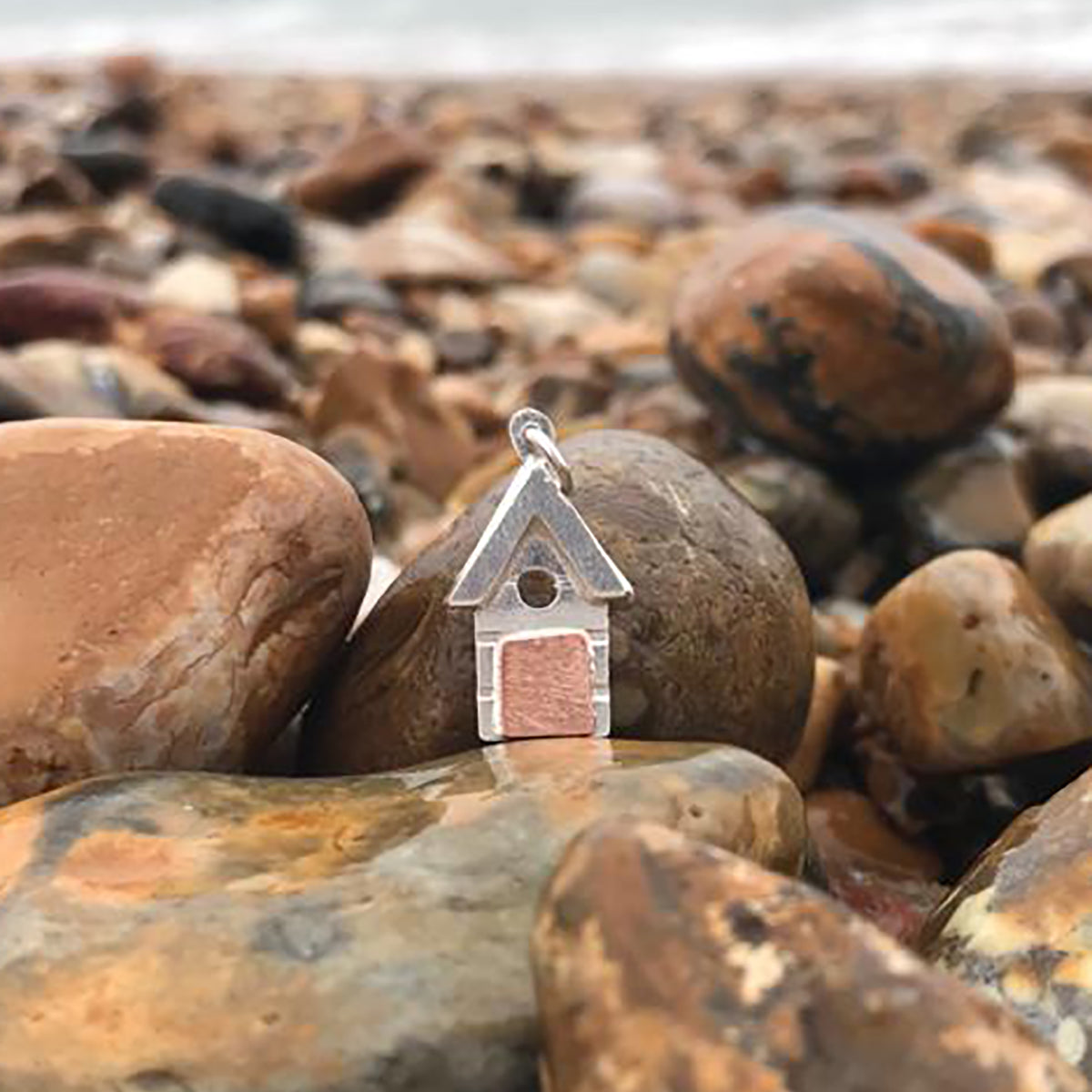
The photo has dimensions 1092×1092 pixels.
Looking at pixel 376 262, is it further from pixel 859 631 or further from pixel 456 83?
pixel 456 83

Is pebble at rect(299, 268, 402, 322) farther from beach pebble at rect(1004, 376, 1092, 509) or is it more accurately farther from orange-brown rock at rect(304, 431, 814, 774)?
orange-brown rock at rect(304, 431, 814, 774)

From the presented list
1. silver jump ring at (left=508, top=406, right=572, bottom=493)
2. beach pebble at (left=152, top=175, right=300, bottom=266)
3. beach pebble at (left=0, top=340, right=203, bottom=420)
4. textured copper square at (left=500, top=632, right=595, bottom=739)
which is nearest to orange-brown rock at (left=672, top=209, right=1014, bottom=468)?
beach pebble at (left=0, top=340, right=203, bottom=420)

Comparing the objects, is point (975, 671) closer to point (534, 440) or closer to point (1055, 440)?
point (534, 440)

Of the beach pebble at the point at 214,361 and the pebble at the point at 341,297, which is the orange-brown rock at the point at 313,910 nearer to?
the beach pebble at the point at 214,361

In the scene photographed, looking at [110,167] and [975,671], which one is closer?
[975,671]

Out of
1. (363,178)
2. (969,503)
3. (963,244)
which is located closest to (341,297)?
(963,244)

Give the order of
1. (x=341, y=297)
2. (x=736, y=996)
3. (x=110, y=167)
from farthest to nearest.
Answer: (x=110, y=167)
(x=341, y=297)
(x=736, y=996)
